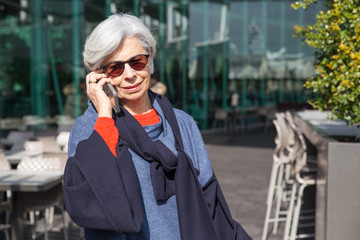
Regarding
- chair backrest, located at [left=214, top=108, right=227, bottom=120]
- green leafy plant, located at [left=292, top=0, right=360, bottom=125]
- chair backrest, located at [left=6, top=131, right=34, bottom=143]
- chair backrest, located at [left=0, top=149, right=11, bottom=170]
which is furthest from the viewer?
chair backrest, located at [left=214, top=108, right=227, bottom=120]

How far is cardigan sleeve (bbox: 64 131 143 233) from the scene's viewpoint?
4.74 ft

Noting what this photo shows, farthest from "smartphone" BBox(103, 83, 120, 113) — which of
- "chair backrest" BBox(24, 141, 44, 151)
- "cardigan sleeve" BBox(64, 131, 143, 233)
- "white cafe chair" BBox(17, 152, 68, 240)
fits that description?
"chair backrest" BBox(24, 141, 44, 151)

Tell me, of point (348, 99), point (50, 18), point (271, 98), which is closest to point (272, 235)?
point (348, 99)

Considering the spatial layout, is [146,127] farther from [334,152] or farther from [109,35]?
[334,152]

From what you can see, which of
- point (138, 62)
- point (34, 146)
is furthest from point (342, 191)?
point (34, 146)

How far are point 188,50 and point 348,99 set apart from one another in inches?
521

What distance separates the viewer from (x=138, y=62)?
176 centimetres

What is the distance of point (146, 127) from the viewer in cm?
176

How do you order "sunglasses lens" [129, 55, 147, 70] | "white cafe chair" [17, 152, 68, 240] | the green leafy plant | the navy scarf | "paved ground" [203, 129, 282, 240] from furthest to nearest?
"paved ground" [203, 129, 282, 240] < "white cafe chair" [17, 152, 68, 240] < the green leafy plant < "sunglasses lens" [129, 55, 147, 70] < the navy scarf

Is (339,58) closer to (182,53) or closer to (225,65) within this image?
(182,53)

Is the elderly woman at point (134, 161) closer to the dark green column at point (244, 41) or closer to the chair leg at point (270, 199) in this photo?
the chair leg at point (270, 199)

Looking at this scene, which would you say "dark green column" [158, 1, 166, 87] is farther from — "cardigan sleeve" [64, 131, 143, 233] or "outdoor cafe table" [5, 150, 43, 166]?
"cardigan sleeve" [64, 131, 143, 233]

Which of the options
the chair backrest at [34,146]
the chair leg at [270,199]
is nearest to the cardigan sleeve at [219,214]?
the chair leg at [270,199]

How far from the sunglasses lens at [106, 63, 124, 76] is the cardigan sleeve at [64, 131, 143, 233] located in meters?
0.30
